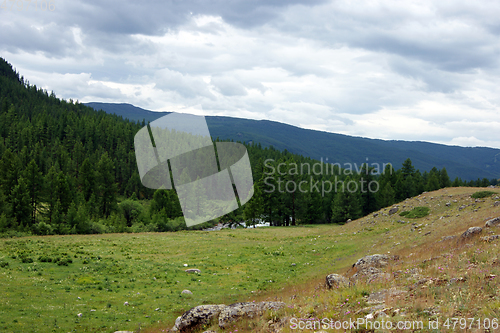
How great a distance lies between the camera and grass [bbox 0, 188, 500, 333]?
10.6 m

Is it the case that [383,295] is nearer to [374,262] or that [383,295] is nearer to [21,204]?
[374,262]

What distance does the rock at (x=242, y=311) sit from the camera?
38.0ft

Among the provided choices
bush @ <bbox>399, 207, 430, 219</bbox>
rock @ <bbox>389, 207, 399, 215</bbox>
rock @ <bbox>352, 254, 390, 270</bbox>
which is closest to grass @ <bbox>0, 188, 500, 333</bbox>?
rock @ <bbox>352, 254, 390, 270</bbox>

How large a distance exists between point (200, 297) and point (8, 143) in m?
150

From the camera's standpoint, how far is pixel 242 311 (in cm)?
1183

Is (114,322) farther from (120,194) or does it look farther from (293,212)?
(120,194)

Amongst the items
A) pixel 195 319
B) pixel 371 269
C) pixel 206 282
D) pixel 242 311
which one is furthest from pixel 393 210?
pixel 195 319

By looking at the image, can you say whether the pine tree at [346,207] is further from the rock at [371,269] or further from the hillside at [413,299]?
the rock at [371,269]

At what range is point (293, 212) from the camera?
71.4 meters

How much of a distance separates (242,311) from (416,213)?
40657 mm

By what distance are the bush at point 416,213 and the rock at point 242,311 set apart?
126 feet

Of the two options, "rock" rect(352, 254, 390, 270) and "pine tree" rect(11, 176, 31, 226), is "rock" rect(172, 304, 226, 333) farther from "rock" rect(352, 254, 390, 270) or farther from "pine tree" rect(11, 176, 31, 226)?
"pine tree" rect(11, 176, 31, 226)

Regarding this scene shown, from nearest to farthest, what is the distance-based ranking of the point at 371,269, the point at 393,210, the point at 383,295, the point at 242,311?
the point at 383,295 → the point at 242,311 → the point at 371,269 → the point at 393,210

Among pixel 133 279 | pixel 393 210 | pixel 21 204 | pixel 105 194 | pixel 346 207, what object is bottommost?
pixel 105 194
